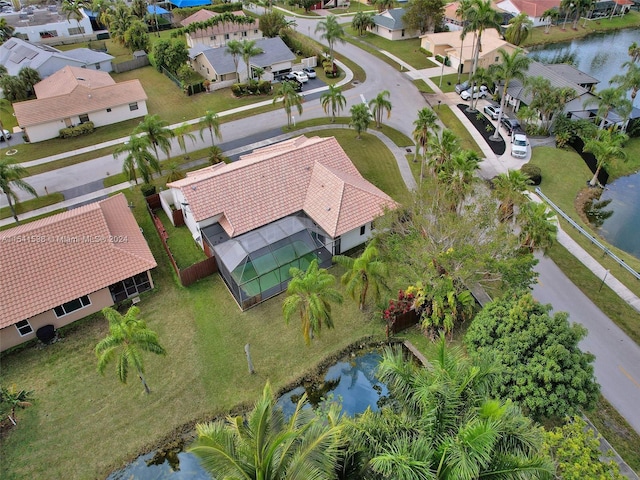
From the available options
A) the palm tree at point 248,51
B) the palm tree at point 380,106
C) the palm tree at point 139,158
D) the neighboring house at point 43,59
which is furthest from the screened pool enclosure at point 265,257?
the neighboring house at point 43,59

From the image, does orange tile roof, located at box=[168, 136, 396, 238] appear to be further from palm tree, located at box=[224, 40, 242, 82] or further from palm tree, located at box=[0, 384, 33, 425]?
palm tree, located at box=[224, 40, 242, 82]

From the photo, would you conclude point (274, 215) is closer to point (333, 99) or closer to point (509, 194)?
point (509, 194)

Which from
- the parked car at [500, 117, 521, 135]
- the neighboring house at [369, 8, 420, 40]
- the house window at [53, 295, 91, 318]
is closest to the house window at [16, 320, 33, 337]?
the house window at [53, 295, 91, 318]

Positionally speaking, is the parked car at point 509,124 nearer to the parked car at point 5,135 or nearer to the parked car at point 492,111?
the parked car at point 492,111

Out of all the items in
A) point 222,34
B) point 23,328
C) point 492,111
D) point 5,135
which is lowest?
point 23,328

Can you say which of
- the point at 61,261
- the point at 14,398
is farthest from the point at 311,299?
the point at 61,261

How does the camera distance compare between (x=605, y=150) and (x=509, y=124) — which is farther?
(x=509, y=124)

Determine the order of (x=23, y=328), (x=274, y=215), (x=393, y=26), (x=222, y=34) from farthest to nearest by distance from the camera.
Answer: (x=393, y=26) < (x=222, y=34) < (x=274, y=215) < (x=23, y=328)
